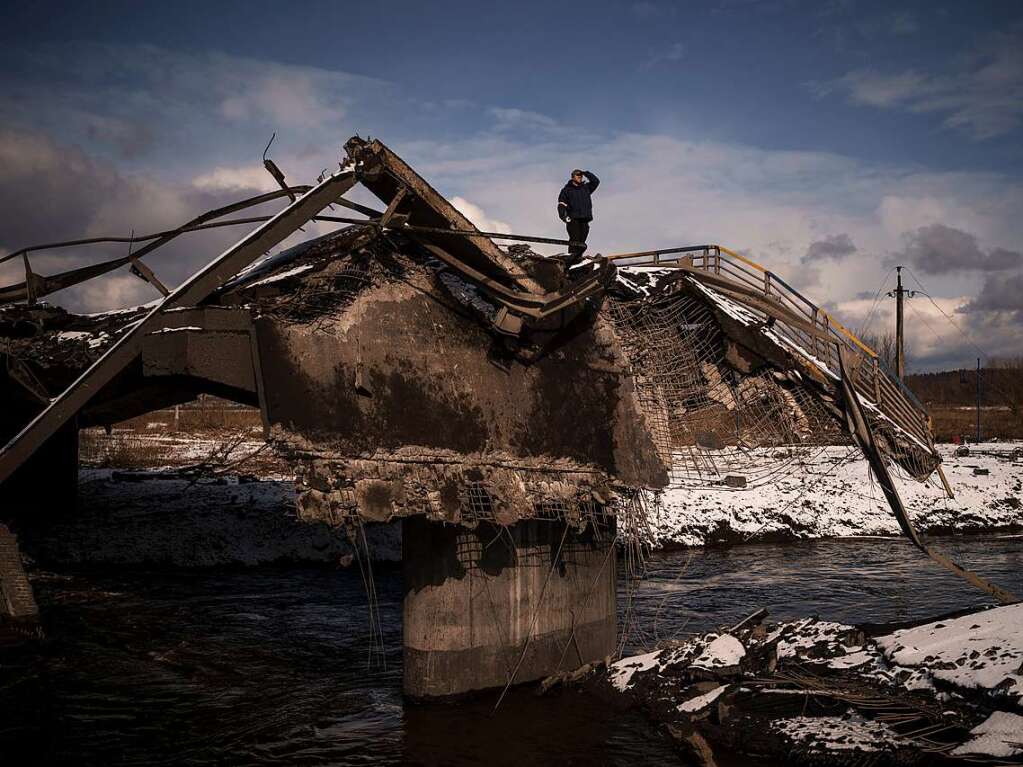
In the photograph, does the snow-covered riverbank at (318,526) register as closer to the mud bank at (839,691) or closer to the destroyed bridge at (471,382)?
the destroyed bridge at (471,382)

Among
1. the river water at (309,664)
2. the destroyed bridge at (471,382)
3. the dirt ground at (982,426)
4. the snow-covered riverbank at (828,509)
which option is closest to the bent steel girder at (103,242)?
the destroyed bridge at (471,382)

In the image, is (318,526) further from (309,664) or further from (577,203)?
(577,203)

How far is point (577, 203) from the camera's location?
1025 cm

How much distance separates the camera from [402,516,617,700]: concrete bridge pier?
9062 mm

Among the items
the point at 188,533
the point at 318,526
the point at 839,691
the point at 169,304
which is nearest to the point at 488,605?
the point at 839,691

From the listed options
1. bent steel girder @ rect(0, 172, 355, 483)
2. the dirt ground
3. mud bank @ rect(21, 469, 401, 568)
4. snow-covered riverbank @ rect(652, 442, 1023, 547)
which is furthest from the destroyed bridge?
the dirt ground

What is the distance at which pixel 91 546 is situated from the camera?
16625mm

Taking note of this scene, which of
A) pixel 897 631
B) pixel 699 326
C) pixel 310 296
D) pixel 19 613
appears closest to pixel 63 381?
pixel 19 613

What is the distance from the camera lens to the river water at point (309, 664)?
26.8 feet

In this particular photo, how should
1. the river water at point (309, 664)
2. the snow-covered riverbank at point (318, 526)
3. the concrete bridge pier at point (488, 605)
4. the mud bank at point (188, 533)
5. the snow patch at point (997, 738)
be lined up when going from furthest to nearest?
1. the snow-covered riverbank at point (318, 526)
2. the mud bank at point (188, 533)
3. the concrete bridge pier at point (488, 605)
4. the river water at point (309, 664)
5. the snow patch at point (997, 738)

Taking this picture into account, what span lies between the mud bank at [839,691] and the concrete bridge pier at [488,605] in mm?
764

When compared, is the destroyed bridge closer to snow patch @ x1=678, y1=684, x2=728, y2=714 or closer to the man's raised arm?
the man's raised arm

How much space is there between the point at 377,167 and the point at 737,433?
17.3 ft

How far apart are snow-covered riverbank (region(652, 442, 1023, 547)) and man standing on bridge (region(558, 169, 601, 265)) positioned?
30.5 feet
